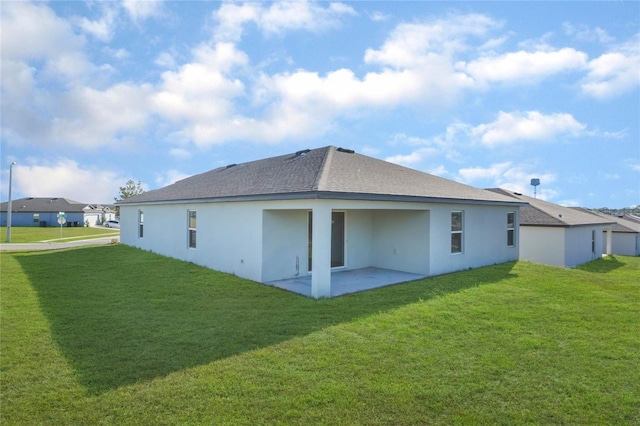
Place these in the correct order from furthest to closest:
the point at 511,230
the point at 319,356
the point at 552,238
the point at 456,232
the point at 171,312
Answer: the point at 552,238 < the point at 511,230 < the point at 456,232 < the point at 171,312 < the point at 319,356

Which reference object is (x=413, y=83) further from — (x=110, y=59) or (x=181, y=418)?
(x=181, y=418)

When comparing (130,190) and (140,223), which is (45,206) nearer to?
(130,190)

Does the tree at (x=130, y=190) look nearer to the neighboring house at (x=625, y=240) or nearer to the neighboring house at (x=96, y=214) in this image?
the neighboring house at (x=96, y=214)

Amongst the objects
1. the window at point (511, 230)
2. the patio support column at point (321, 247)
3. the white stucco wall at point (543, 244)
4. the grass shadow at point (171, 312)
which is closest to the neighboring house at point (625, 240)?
the white stucco wall at point (543, 244)

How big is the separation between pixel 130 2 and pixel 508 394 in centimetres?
1290

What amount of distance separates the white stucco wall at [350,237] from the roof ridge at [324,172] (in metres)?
0.49

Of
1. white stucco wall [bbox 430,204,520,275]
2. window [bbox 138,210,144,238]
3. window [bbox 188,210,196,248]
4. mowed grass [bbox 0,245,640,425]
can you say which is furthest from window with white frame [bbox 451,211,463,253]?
window [bbox 138,210,144,238]

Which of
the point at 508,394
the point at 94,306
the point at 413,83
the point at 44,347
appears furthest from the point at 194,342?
the point at 413,83

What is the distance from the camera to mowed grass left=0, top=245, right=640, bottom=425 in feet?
12.2

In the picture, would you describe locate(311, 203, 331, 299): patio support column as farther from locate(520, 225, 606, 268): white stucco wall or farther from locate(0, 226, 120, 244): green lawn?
locate(0, 226, 120, 244): green lawn

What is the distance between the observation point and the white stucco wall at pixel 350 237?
10.0 meters

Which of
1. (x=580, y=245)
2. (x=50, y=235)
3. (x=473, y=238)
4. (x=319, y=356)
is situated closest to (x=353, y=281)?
(x=319, y=356)

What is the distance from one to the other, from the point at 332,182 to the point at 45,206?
66.6 metres

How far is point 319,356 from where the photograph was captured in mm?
4969
